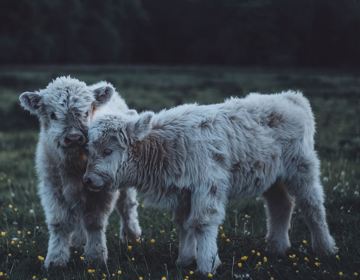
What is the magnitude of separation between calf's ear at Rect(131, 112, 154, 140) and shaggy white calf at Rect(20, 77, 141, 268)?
586mm

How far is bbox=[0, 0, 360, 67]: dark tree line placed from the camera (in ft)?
176

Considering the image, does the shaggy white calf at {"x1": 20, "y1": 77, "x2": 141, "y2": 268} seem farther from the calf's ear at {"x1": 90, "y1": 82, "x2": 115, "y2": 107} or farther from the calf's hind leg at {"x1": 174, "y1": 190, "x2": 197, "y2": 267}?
the calf's hind leg at {"x1": 174, "y1": 190, "x2": 197, "y2": 267}

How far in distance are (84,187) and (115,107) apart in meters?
1.71

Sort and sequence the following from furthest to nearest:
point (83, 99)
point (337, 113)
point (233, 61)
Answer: point (233, 61) < point (337, 113) < point (83, 99)

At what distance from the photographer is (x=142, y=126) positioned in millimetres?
6363

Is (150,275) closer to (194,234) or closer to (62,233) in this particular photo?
(194,234)

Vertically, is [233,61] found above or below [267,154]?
below

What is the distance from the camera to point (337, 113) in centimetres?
2191

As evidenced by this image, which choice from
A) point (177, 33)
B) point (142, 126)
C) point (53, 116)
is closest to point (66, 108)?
point (53, 116)

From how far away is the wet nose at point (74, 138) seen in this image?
6.44 m

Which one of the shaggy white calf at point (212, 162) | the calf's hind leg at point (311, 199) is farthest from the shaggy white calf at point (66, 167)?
the calf's hind leg at point (311, 199)

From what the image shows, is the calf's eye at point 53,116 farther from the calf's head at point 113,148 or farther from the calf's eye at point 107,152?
the calf's eye at point 107,152

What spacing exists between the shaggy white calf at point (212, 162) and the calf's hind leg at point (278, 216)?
0.01 meters

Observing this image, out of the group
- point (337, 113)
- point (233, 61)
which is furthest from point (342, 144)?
point (233, 61)
